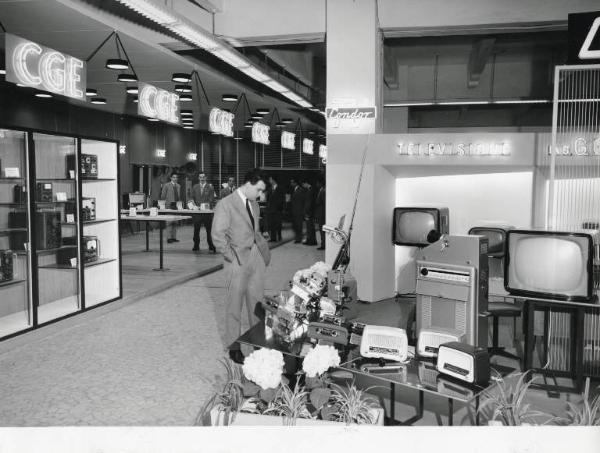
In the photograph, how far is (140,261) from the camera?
36.1ft

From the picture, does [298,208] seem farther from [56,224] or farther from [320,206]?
[56,224]

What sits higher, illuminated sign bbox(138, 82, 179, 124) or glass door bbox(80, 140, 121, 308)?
illuminated sign bbox(138, 82, 179, 124)

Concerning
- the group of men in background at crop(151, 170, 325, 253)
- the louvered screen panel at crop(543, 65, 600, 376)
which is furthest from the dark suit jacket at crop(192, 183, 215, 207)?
the louvered screen panel at crop(543, 65, 600, 376)

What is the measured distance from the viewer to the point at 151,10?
596cm

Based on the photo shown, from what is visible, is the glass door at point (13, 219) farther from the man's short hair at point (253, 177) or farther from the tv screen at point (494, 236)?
the tv screen at point (494, 236)

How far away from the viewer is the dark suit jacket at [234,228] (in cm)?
508

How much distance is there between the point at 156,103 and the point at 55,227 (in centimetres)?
321

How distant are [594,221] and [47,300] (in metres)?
6.04

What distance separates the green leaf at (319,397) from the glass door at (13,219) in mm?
3996

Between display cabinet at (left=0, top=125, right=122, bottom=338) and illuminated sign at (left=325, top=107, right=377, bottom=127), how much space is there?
9.40 feet

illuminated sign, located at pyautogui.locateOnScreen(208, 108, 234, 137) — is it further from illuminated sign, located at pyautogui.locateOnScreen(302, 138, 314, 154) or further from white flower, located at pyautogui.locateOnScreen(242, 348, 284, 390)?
white flower, located at pyautogui.locateOnScreen(242, 348, 284, 390)

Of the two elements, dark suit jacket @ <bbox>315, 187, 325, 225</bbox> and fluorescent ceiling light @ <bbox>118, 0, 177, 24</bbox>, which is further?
dark suit jacket @ <bbox>315, 187, 325, 225</bbox>

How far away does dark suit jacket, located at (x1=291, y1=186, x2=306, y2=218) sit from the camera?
14.9 m
